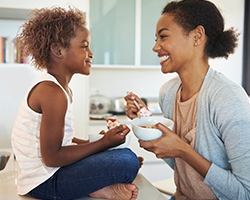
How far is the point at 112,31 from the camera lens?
296 centimetres

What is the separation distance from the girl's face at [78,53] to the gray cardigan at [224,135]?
0.57 m

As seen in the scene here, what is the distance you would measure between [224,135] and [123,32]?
85.0 inches

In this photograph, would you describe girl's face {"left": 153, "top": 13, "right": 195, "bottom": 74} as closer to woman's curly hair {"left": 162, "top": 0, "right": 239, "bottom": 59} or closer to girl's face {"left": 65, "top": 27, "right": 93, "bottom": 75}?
woman's curly hair {"left": 162, "top": 0, "right": 239, "bottom": 59}

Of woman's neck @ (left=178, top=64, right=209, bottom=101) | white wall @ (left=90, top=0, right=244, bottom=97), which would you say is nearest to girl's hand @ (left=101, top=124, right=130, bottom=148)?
woman's neck @ (left=178, top=64, right=209, bottom=101)

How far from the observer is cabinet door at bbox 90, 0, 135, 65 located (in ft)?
9.52

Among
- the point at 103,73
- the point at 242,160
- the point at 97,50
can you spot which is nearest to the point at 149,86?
the point at 103,73

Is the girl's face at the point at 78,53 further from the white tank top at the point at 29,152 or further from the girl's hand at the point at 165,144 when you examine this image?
the girl's hand at the point at 165,144

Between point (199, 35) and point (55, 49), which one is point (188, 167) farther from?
point (55, 49)

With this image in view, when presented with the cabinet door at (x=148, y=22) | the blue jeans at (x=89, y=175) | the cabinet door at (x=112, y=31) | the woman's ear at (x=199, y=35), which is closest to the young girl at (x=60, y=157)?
the blue jeans at (x=89, y=175)

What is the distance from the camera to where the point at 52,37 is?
1.22 meters

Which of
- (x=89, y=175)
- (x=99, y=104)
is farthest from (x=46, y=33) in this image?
(x=99, y=104)

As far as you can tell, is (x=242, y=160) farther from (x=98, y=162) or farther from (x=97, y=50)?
(x=97, y=50)

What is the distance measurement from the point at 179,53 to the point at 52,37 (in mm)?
591

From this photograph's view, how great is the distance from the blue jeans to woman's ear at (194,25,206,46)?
0.61 meters
